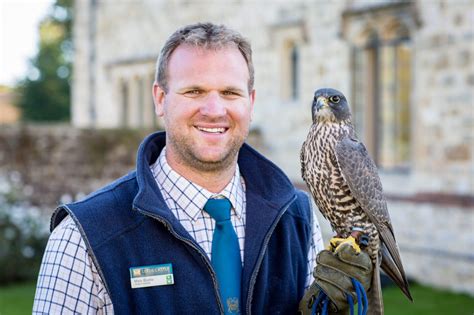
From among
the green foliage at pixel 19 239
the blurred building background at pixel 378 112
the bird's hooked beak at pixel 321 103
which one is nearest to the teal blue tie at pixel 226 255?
the bird's hooked beak at pixel 321 103

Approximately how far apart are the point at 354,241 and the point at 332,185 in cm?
23

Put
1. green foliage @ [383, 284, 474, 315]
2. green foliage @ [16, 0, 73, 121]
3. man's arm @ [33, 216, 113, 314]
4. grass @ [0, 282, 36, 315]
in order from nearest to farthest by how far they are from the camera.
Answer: man's arm @ [33, 216, 113, 314], grass @ [0, 282, 36, 315], green foliage @ [383, 284, 474, 315], green foliage @ [16, 0, 73, 121]

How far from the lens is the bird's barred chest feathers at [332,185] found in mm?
2625

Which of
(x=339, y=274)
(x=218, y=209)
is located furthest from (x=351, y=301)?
(x=218, y=209)

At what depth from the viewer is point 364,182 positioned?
2.62m

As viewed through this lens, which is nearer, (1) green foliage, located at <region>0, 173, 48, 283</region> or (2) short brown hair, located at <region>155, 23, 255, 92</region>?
(2) short brown hair, located at <region>155, 23, 255, 92</region>

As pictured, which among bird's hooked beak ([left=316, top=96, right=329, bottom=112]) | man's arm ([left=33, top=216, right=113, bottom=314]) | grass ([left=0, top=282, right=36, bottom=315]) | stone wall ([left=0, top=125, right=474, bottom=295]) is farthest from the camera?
stone wall ([left=0, top=125, right=474, bottom=295])

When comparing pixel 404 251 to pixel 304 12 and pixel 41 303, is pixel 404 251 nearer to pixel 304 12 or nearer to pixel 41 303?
pixel 304 12

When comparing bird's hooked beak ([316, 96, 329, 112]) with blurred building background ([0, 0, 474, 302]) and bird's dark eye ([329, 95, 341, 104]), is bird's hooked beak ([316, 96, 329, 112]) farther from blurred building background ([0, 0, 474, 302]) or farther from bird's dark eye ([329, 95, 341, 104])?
blurred building background ([0, 0, 474, 302])

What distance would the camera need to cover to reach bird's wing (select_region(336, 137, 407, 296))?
259 cm

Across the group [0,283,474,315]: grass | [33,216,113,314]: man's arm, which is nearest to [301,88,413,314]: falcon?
[33,216,113,314]: man's arm

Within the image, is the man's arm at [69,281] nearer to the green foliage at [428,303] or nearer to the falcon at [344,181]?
the falcon at [344,181]

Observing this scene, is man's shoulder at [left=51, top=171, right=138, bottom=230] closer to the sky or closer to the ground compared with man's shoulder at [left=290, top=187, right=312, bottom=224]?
closer to the sky

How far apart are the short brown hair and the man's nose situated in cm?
18
